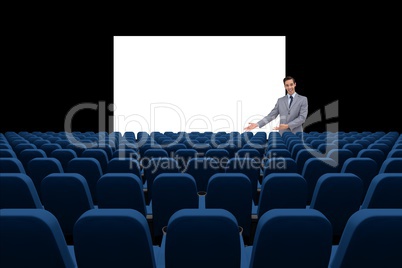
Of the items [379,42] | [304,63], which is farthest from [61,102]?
[379,42]

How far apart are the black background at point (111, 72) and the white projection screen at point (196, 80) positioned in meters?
0.34

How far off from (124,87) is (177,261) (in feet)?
33.1

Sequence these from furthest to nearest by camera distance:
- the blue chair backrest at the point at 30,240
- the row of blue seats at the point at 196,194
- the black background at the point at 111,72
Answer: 1. the black background at the point at 111,72
2. the row of blue seats at the point at 196,194
3. the blue chair backrest at the point at 30,240

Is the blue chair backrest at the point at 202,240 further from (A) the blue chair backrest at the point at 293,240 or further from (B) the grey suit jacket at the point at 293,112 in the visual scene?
(B) the grey suit jacket at the point at 293,112

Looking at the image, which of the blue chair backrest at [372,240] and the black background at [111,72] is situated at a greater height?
the black background at [111,72]

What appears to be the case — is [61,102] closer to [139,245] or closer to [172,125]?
[172,125]

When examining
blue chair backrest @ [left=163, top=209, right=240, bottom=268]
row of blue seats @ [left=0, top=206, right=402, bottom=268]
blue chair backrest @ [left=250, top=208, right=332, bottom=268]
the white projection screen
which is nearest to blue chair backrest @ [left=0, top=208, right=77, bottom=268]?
row of blue seats @ [left=0, top=206, right=402, bottom=268]

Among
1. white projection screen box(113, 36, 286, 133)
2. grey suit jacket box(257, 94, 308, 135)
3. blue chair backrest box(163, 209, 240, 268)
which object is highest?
white projection screen box(113, 36, 286, 133)

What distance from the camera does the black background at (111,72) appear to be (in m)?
10.5

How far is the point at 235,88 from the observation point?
35.4 ft

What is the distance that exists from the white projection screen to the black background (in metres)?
0.34

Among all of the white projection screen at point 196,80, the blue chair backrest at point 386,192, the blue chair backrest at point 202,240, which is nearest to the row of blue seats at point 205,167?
the blue chair backrest at point 386,192

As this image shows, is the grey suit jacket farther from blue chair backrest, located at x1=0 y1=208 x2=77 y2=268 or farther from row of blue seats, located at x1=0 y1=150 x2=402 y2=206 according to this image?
blue chair backrest, located at x1=0 y1=208 x2=77 y2=268

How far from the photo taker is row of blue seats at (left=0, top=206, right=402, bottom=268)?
1.11 m
